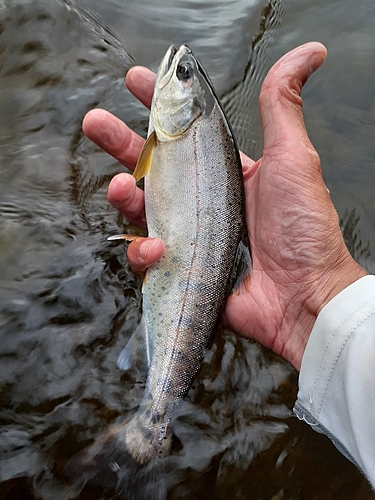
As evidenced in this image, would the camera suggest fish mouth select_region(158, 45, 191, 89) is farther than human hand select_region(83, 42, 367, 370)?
Yes

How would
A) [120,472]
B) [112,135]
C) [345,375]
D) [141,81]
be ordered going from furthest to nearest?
[141,81], [112,135], [120,472], [345,375]

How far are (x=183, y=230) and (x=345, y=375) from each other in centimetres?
104

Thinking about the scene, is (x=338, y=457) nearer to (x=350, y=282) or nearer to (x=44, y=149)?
(x=350, y=282)

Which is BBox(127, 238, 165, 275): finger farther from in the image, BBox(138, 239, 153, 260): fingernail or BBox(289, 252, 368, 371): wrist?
BBox(289, 252, 368, 371): wrist

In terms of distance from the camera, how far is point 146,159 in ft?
8.04

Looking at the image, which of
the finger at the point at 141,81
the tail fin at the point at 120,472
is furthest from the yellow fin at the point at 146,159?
the tail fin at the point at 120,472

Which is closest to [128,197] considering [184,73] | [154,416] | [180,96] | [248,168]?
[180,96]

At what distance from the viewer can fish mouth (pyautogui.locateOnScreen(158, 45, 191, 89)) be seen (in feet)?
8.22

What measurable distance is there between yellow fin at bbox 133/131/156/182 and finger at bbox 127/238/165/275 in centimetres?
40

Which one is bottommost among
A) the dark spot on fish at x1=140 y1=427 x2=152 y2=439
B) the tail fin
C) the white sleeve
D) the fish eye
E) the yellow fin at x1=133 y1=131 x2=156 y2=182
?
the tail fin

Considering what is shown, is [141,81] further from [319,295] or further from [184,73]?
[319,295]

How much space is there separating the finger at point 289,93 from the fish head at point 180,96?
13.4 inches

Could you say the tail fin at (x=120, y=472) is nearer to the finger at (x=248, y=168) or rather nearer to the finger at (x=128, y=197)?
the finger at (x=128, y=197)

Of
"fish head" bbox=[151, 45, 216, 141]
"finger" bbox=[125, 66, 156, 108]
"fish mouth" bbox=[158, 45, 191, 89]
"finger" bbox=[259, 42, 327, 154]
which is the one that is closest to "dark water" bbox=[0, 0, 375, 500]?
"finger" bbox=[125, 66, 156, 108]
